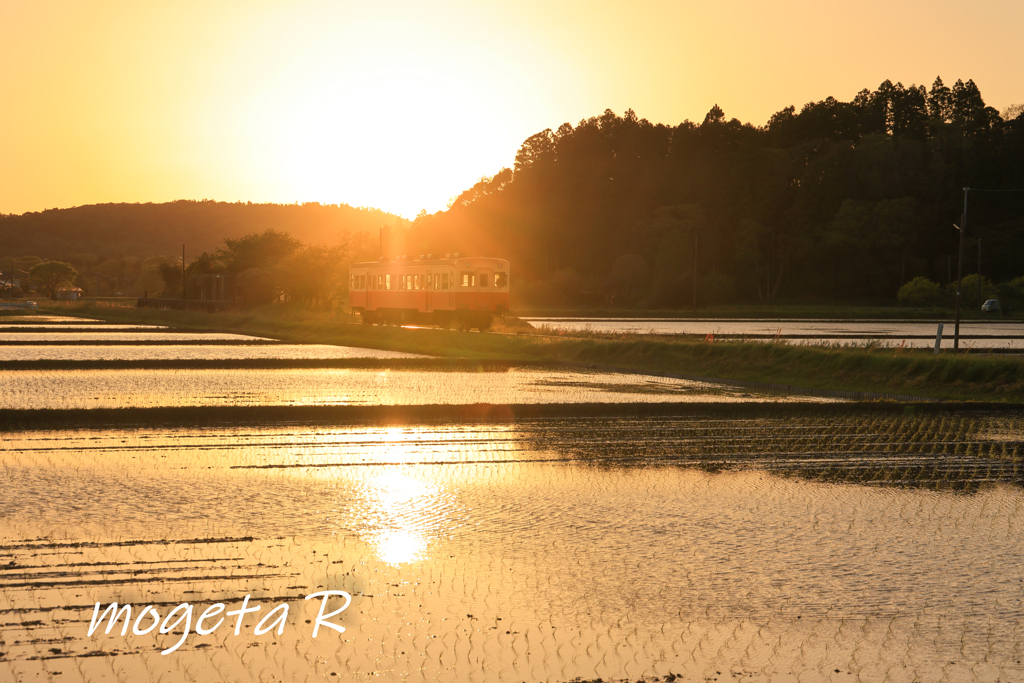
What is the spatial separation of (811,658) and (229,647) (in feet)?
10.4

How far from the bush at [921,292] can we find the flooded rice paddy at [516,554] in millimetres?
79078

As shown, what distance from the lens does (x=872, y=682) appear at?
15.7 feet

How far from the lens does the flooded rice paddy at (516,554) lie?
5090mm

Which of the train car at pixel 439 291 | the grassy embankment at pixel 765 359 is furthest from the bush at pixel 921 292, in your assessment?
the grassy embankment at pixel 765 359

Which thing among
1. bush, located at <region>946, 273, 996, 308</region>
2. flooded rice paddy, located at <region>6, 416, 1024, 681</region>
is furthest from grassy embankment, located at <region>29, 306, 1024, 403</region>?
bush, located at <region>946, 273, 996, 308</region>

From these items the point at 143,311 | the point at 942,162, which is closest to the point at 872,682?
the point at 143,311

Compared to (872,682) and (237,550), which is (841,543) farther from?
(237,550)

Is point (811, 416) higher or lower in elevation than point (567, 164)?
lower

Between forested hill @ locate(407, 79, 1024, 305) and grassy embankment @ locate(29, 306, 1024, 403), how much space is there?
53.2m

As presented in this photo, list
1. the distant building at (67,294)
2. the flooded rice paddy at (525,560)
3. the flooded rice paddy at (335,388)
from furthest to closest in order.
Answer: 1. the distant building at (67,294)
2. the flooded rice paddy at (335,388)
3. the flooded rice paddy at (525,560)

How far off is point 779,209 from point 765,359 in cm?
8976

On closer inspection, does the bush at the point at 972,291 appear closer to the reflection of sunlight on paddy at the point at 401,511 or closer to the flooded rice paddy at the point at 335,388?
the flooded rice paddy at the point at 335,388

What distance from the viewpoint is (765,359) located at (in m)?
24.2

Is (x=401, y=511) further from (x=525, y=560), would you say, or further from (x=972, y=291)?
(x=972, y=291)
